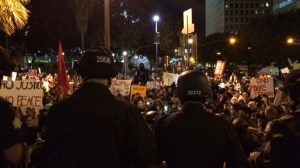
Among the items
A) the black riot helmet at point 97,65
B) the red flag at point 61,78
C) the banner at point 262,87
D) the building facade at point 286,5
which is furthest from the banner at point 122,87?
the building facade at point 286,5

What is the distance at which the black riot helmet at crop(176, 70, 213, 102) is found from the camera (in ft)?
12.2

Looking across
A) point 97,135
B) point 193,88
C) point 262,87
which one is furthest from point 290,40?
point 97,135

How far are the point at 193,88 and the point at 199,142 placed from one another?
44 cm

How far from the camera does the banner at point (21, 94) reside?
13.4m

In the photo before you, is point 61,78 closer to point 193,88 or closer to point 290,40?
point 193,88

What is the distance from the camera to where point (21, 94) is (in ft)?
44.4

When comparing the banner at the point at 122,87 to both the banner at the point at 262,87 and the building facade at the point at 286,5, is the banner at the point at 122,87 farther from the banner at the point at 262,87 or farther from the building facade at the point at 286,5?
the building facade at the point at 286,5

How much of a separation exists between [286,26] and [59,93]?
63.2 m

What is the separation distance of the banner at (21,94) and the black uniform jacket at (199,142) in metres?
10.1

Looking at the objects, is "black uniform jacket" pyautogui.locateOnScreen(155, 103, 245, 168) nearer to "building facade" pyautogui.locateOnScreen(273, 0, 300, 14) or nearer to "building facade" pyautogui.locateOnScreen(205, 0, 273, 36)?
"building facade" pyautogui.locateOnScreen(273, 0, 300, 14)

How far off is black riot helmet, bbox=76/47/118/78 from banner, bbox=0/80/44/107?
1027cm

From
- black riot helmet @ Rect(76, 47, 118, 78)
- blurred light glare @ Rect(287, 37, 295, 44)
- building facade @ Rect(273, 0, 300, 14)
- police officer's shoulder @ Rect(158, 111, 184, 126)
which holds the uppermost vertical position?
building facade @ Rect(273, 0, 300, 14)

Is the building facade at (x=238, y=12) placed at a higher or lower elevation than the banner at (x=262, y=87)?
higher

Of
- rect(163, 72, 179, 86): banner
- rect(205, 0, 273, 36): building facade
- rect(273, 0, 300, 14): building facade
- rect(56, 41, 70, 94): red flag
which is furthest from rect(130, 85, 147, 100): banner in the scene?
rect(205, 0, 273, 36): building facade
